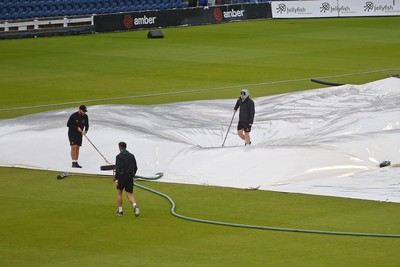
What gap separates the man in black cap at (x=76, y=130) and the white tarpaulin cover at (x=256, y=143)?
430 mm

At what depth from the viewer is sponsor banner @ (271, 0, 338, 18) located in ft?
220

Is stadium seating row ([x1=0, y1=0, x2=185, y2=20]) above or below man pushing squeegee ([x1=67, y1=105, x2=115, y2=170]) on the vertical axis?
above

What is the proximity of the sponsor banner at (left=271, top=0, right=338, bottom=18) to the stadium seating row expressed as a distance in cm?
679

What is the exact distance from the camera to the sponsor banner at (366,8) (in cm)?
6669

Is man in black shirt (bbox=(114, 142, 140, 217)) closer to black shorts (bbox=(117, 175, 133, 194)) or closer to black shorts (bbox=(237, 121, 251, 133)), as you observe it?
black shorts (bbox=(117, 175, 133, 194))

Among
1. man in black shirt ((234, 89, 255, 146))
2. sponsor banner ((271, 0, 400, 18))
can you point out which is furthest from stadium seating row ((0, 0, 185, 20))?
man in black shirt ((234, 89, 255, 146))

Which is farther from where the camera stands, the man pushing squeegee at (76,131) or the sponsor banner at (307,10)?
the sponsor banner at (307,10)

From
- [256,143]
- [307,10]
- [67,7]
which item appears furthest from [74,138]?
[307,10]

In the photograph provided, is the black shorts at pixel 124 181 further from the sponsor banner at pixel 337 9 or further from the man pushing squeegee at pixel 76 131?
the sponsor banner at pixel 337 9

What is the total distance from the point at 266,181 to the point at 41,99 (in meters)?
16.1

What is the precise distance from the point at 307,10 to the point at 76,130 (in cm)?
4329

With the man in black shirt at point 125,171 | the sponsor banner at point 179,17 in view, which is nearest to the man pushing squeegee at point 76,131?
the man in black shirt at point 125,171

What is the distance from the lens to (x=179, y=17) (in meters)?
62.6

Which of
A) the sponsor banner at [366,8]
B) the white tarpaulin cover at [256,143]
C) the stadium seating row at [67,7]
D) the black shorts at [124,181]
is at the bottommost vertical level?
the sponsor banner at [366,8]
